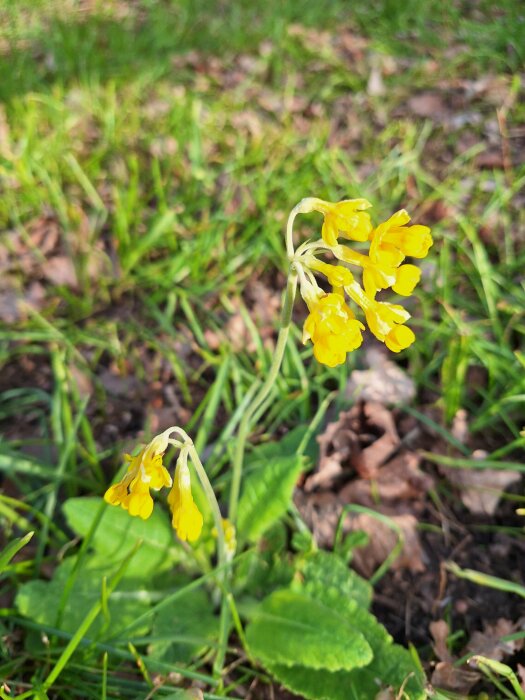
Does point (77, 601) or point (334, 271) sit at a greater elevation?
point (334, 271)

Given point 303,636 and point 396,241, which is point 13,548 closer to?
point 303,636

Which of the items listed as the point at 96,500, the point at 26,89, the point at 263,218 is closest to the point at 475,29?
the point at 263,218

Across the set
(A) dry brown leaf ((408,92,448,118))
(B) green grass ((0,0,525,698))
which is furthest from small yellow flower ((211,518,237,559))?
(A) dry brown leaf ((408,92,448,118))

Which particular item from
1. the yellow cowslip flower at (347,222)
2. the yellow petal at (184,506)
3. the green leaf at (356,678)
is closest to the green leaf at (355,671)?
the green leaf at (356,678)

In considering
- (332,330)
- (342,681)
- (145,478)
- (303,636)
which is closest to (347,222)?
(332,330)

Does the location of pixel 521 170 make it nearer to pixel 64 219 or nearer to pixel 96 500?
pixel 64 219

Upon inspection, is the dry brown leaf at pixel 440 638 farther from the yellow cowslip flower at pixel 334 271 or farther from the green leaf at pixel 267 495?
the yellow cowslip flower at pixel 334 271
